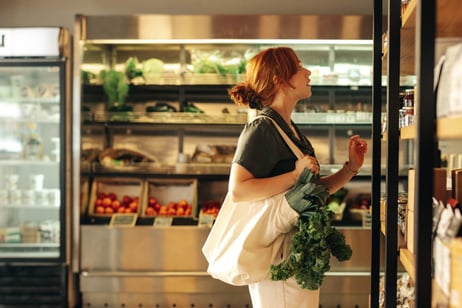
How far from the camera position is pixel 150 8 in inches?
215

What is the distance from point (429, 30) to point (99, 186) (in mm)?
4084

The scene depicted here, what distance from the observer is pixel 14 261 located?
494 centimetres

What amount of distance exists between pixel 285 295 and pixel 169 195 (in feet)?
9.54

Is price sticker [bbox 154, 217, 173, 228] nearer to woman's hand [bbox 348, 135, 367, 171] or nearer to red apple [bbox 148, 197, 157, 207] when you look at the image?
red apple [bbox 148, 197, 157, 207]

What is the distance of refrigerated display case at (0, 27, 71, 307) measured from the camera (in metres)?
4.88

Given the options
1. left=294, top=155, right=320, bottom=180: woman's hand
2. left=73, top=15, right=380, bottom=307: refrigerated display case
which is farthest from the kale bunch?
left=73, top=15, right=380, bottom=307: refrigerated display case

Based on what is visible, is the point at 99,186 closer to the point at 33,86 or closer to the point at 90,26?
the point at 33,86

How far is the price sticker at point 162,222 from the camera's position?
193 inches

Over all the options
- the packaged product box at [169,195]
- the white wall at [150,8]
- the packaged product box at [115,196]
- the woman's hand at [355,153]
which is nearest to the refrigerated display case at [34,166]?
the packaged product box at [115,196]

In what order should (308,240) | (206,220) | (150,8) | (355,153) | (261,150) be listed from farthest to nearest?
(150,8), (206,220), (355,153), (261,150), (308,240)

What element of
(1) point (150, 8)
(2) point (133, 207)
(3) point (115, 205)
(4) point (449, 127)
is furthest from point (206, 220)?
(4) point (449, 127)

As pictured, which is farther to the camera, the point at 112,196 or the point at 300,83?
the point at 112,196

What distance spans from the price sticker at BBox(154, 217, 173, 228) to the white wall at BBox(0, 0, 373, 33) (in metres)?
1.69

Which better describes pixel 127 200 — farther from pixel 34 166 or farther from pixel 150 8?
pixel 150 8
